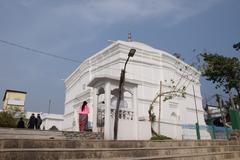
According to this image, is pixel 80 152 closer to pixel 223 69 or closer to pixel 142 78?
pixel 223 69

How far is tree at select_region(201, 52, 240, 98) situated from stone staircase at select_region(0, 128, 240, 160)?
357 inches

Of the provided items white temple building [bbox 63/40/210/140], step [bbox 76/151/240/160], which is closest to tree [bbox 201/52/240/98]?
white temple building [bbox 63/40/210/140]

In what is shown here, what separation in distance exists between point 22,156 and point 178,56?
2740 cm

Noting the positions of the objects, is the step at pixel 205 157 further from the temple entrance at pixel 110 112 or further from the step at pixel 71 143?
the temple entrance at pixel 110 112

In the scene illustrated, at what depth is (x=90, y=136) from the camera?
8.62m

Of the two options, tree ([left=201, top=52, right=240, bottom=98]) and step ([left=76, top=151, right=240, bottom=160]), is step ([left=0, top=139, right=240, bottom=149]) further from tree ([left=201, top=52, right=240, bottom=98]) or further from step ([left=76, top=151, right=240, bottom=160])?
tree ([left=201, top=52, right=240, bottom=98])

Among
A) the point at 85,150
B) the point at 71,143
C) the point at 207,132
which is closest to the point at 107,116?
the point at 71,143

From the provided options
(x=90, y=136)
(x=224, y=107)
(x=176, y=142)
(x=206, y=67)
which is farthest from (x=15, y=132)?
(x=224, y=107)

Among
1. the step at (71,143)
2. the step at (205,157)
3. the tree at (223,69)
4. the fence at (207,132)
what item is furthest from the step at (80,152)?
the tree at (223,69)

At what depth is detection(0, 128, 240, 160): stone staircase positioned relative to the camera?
438cm

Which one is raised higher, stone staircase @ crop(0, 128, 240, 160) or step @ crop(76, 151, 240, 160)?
stone staircase @ crop(0, 128, 240, 160)

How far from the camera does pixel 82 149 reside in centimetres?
504

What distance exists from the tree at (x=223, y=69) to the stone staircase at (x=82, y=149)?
9.08 meters

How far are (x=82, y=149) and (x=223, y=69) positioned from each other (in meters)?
14.7
